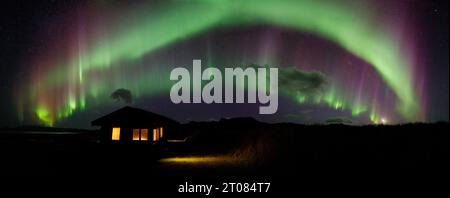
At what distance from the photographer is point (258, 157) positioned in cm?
2539

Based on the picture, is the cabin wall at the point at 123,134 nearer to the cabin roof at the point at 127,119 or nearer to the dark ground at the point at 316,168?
the cabin roof at the point at 127,119

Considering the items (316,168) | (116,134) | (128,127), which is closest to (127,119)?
(128,127)

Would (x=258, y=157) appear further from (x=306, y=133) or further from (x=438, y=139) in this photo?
(x=438, y=139)

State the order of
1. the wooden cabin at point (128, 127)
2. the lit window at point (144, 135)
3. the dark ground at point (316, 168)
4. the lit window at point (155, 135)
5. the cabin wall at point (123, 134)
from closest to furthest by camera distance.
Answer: the dark ground at point (316, 168)
the cabin wall at point (123, 134)
the wooden cabin at point (128, 127)
the lit window at point (144, 135)
the lit window at point (155, 135)

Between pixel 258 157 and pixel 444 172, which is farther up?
pixel 444 172

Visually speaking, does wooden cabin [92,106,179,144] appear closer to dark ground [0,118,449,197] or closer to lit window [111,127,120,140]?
lit window [111,127,120,140]

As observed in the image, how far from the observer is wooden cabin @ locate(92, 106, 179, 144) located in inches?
1363

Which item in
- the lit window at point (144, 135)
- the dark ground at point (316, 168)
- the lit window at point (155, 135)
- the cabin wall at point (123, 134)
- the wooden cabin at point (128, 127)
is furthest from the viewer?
the lit window at point (155, 135)

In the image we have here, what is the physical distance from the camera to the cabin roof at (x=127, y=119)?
34688 mm

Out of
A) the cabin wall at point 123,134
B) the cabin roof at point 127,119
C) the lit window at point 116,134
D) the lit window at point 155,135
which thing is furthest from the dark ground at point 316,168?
the lit window at point 155,135
